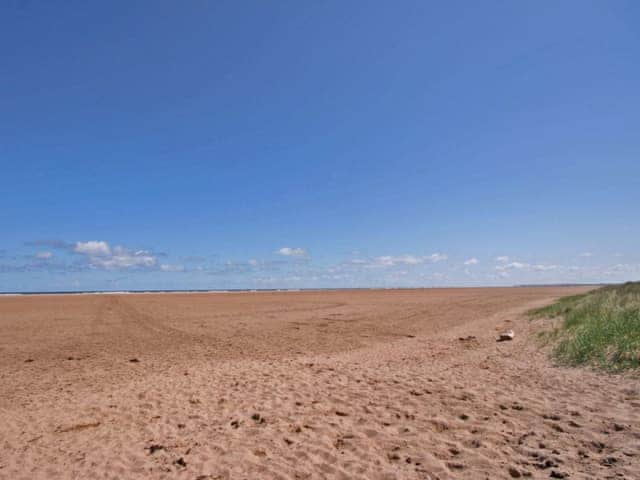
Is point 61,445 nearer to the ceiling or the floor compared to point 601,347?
nearer to the floor

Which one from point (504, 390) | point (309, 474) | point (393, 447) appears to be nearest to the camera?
point (309, 474)

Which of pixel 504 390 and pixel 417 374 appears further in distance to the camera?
pixel 417 374

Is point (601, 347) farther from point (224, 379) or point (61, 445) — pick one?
point (61, 445)

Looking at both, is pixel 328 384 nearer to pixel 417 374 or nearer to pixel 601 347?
pixel 417 374

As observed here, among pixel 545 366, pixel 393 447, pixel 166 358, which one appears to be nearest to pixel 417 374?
pixel 545 366

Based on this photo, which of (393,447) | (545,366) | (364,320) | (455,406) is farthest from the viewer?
(364,320)

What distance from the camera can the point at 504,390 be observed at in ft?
26.7

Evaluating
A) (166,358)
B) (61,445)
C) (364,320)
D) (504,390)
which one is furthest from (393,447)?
(364,320)

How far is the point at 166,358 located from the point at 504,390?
10.6 m

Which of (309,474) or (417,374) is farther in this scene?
(417,374)

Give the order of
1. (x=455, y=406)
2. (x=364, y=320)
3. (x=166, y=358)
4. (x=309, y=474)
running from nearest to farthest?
1. (x=309, y=474)
2. (x=455, y=406)
3. (x=166, y=358)
4. (x=364, y=320)

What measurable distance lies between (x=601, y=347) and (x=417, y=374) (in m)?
4.95

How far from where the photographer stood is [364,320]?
87.0 feet

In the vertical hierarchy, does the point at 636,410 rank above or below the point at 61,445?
above
